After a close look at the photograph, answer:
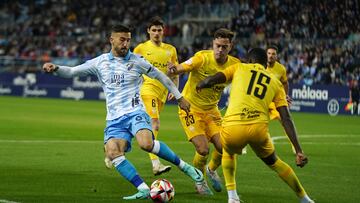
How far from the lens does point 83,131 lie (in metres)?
23.7

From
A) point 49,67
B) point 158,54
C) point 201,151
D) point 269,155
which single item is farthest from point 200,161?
point 158,54

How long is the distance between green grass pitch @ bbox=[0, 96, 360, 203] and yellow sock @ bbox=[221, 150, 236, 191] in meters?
0.95

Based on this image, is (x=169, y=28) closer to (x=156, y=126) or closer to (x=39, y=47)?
(x=39, y=47)

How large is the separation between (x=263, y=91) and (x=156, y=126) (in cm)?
467

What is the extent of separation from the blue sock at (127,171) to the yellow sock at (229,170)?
107cm

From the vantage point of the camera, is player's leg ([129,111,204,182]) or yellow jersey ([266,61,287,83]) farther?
yellow jersey ([266,61,287,83])

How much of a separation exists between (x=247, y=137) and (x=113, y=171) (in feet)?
15.8

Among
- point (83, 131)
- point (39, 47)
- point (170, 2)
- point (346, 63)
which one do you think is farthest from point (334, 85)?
point (39, 47)

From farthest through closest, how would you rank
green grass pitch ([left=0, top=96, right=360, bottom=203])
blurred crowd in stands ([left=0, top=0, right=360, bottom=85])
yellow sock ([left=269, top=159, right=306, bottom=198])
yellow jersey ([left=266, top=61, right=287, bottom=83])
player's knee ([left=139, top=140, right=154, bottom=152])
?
blurred crowd in stands ([left=0, top=0, right=360, bottom=85]) < yellow jersey ([left=266, top=61, right=287, bottom=83]) < green grass pitch ([left=0, top=96, right=360, bottom=203]) < player's knee ([left=139, top=140, right=154, bottom=152]) < yellow sock ([left=269, top=159, right=306, bottom=198])

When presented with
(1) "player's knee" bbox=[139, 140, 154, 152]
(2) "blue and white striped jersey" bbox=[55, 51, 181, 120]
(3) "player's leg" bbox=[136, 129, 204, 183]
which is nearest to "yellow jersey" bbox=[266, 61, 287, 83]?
(3) "player's leg" bbox=[136, 129, 204, 183]

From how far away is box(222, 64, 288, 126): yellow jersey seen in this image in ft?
32.5

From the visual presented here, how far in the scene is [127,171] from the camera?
1039cm

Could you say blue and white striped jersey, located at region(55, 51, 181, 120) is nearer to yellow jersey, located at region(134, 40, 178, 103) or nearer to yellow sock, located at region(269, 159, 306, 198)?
yellow sock, located at region(269, 159, 306, 198)

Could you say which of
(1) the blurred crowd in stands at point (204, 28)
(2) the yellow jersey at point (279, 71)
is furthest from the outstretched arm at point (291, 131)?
(1) the blurred crowd in stands at point (204, 28)
